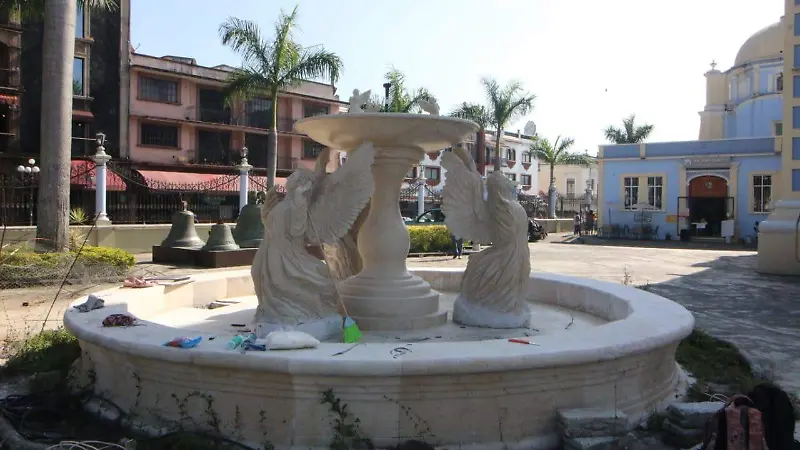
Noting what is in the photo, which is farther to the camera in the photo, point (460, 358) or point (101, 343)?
point (101, 343)

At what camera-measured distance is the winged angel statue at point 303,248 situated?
4867 mm

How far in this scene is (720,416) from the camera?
10.1 ft

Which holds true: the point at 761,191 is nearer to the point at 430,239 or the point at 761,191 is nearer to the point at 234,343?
the point at 430,239

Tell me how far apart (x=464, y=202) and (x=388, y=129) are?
1.01 metres

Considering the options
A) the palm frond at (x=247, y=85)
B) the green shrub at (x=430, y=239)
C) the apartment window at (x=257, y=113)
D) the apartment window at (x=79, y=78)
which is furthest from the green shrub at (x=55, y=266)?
the apartment window at (x=257, y=113)

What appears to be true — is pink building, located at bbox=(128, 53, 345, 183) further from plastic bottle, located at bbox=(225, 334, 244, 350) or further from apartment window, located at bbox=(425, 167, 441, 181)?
plastic bottle, located at bbox=(225, 334, 244, 350)

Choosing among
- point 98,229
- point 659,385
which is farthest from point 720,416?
point 98,229

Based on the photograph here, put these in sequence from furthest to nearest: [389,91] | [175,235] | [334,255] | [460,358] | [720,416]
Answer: [389,91] < [175,235] < [334,255] < [460,358] < [720,416]

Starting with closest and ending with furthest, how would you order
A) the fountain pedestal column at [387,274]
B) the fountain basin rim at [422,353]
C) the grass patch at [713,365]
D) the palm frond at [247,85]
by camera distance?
the fountain basin rim at [422,353] < the grass patch at [713,365] < the fountain pedestal column at [387,274] < the palm frond at [247,85]

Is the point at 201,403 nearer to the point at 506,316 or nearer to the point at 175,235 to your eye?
the point at 506,316

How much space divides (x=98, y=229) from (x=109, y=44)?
17.3 metres

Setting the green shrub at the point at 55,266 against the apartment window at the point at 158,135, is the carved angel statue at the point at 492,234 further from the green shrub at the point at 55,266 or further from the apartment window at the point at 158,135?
the apartment window at the point at 158,135

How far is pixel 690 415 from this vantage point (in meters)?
3.82

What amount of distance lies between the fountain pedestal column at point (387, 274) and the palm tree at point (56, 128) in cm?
853
